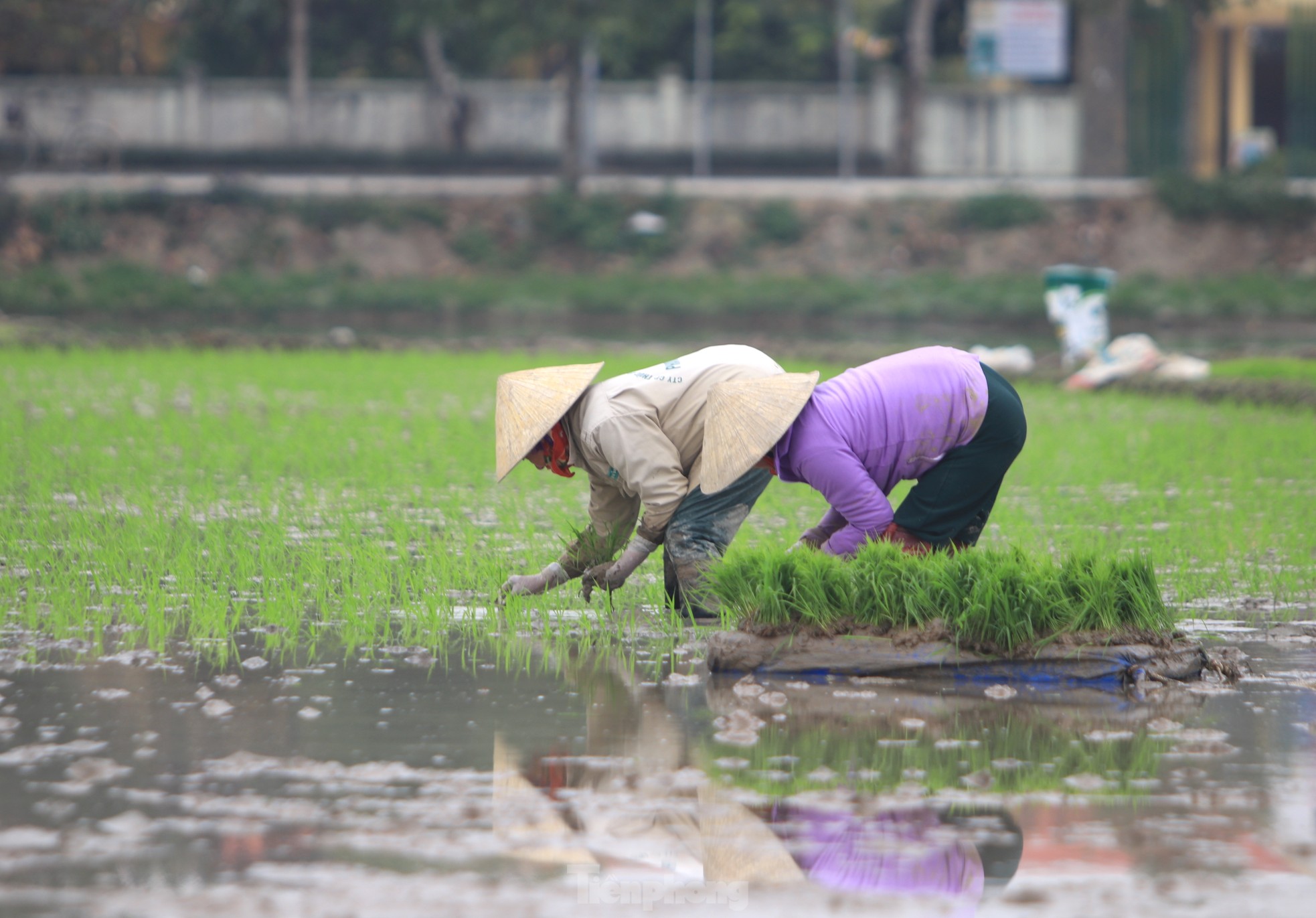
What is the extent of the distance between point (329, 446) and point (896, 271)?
19.1m

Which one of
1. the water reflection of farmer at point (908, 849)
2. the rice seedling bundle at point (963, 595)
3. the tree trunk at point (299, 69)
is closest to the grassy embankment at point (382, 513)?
the rice seedling bundle at point (963, 595)

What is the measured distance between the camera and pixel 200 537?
6656mm

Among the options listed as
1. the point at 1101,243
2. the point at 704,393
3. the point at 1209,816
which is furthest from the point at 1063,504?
the point at 1101,243

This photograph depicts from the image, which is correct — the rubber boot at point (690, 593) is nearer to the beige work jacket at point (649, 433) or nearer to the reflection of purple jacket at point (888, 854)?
the beige work jacket at point (649, 433)

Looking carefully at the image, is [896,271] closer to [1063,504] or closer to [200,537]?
[1063,504]

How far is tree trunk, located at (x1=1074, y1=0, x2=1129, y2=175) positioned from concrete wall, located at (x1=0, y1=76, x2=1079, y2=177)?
0.38 meters

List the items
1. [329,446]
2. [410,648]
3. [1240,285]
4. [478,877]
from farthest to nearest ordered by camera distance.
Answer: [1240,285] → [329,446] → [410,648] → [478,877]

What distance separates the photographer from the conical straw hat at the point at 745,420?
475 centimetres

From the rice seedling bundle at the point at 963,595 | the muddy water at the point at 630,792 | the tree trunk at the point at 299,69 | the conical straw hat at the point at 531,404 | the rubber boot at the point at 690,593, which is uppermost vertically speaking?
the tree trunk at the point at 299,69

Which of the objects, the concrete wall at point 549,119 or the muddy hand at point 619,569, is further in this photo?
the concrete wall at point 549,119

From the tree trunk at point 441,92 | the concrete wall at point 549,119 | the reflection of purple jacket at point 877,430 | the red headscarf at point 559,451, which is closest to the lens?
the reflection of purple jacket at point 877,430

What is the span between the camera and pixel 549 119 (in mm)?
30719

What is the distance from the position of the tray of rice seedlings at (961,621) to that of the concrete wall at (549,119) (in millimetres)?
26638

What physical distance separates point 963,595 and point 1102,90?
87.9ft
